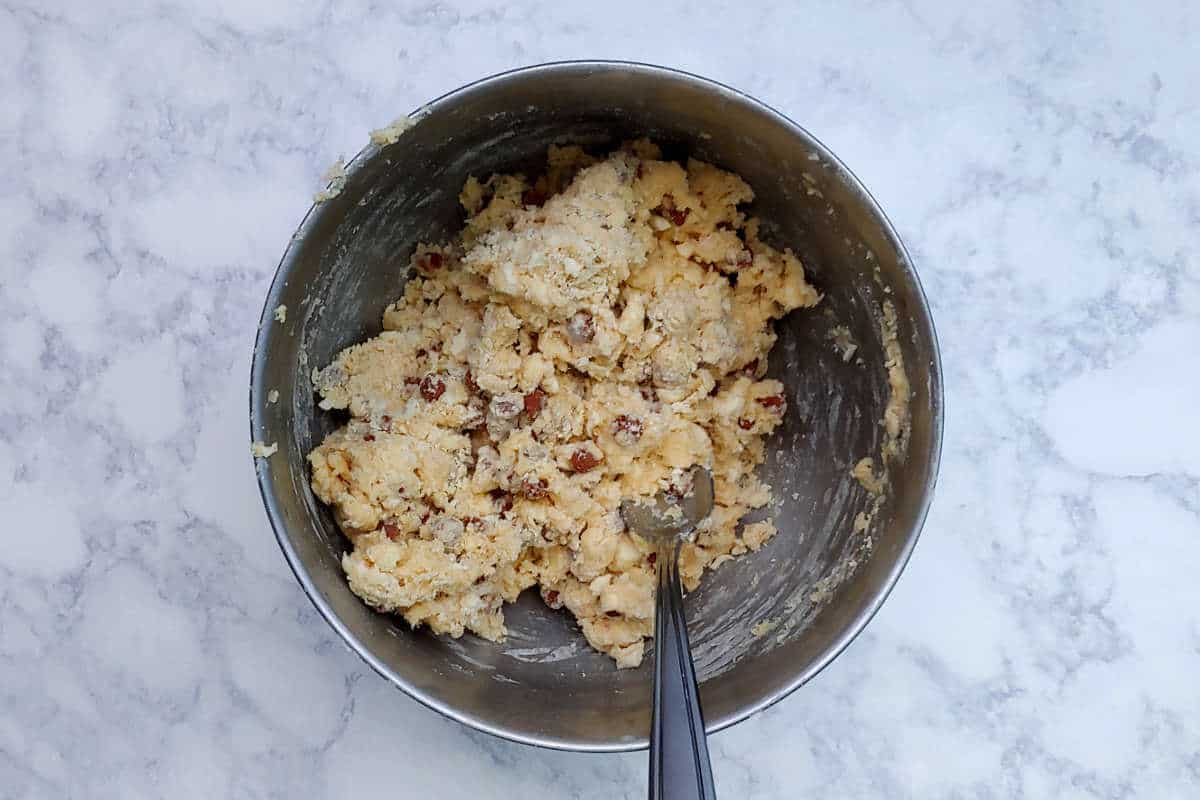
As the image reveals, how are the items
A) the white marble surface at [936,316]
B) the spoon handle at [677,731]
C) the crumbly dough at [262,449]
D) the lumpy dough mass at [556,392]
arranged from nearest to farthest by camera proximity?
the spoon handle at [677,731] < the crumbly dough at [262,449] < the lumpy dough mass at [556,392] < the white marble surface at [936,316]

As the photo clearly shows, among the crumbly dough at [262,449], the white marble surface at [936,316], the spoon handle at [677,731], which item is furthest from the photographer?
the white marble surface at [936,316]

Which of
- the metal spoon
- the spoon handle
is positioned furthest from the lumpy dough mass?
the spoon handle

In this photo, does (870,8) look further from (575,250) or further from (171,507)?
(171,507)

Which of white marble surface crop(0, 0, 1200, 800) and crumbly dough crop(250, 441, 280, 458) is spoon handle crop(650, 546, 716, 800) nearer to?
white marble surface crop(0, 0, 1200, 800)

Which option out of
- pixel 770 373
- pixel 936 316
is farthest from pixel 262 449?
pixel 936 316

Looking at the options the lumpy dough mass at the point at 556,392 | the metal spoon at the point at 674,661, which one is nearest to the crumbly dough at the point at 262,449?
the lumpy dough mass at the point at 556,392

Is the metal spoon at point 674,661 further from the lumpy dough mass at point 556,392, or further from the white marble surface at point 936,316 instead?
the white marble surface at point 936,316

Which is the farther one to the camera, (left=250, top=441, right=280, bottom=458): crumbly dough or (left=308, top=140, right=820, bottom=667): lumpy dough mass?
(left=308, top=140, right=820, bottom=667): lumpy dough mass

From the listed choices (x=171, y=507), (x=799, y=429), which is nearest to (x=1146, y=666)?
(x=799, y=429)

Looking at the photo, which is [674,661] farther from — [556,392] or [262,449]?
[262,449]

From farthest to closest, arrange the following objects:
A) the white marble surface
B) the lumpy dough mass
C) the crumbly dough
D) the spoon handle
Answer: the white marble surface < the lumpy dough mass < the crumbly dough < the spoon handle
